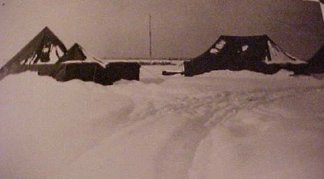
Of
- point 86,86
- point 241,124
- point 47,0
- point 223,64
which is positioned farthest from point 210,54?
point 47,0

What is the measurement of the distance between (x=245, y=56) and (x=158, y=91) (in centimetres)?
Answer: 25

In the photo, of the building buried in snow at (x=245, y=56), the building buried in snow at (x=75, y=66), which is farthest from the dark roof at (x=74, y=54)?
the building buried in snow at (x=245, y=56)

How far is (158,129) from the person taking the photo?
41.9 inches

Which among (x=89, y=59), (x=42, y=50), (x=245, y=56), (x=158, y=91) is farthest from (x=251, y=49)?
(x=42, y=50)

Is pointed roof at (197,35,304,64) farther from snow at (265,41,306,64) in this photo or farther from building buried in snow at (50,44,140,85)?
building buried in snow at (50,44,140,85)

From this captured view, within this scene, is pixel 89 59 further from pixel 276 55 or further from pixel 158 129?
pixel 276 55

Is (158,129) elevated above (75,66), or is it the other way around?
(75,66)

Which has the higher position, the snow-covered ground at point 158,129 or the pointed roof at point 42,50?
the pointed roof at point 42,50

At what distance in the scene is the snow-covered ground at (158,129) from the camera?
3.42 feet

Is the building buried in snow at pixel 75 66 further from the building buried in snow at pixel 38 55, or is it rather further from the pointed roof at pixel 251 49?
the pointed roof at pixel 251 49

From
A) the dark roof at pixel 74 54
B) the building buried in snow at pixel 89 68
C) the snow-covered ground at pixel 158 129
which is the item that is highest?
the dark roof at pixel 74 54

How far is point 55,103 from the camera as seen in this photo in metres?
1.08

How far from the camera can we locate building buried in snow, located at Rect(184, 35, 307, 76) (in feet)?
3.65

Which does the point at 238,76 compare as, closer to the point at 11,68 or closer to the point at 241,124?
the point at 241,124
